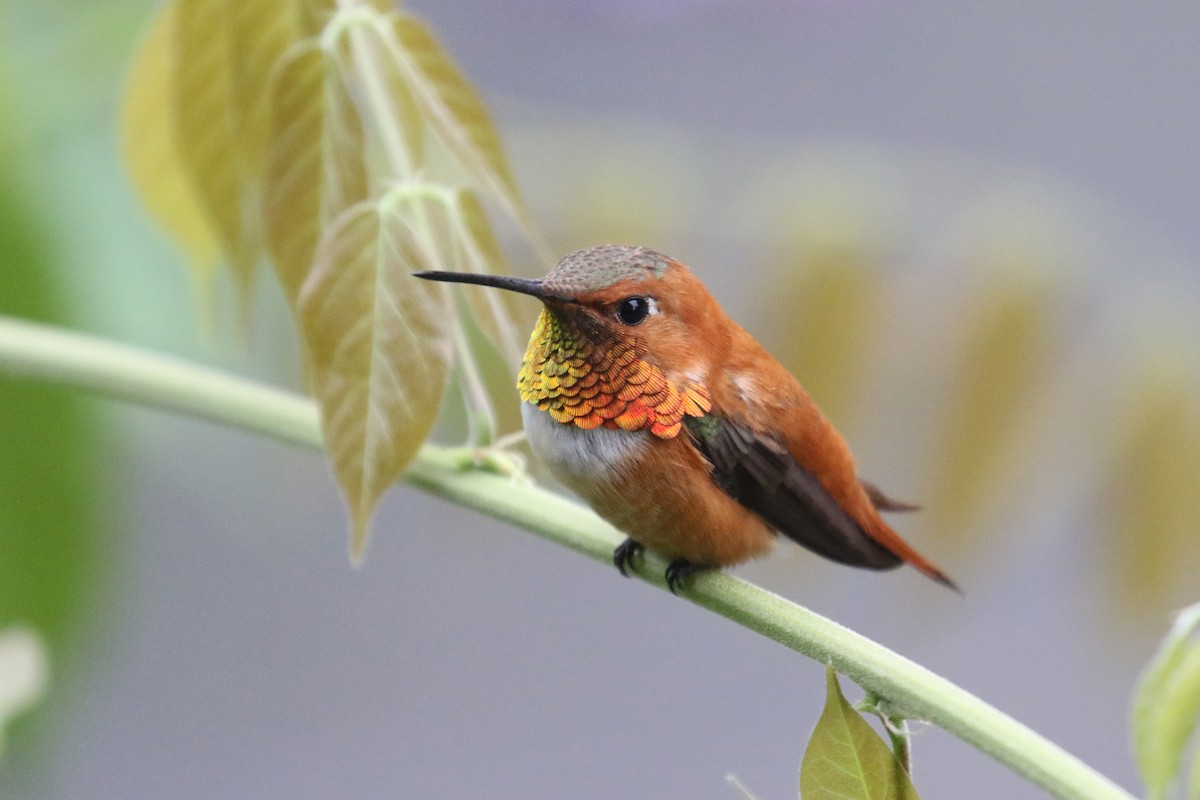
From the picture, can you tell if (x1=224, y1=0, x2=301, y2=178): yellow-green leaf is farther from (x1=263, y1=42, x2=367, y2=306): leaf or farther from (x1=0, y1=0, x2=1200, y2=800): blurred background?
(x1=0, y1=0, x2=1200, y2=800): blurred background

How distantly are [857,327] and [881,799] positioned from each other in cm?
70

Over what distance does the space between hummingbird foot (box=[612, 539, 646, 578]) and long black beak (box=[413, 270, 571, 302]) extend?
16cm

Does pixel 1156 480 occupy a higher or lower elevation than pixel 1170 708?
lower

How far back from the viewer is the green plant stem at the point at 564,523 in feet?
1.53

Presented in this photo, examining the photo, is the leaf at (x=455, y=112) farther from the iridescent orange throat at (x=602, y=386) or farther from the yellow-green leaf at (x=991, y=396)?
the yellow-green leaf at (x=991, y=396)

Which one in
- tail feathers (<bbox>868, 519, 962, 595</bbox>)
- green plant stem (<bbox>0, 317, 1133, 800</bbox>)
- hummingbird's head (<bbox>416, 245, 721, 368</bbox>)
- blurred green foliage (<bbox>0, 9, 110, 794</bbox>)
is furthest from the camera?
blurred green foliage (<bbox>0, 9, 110, 794</bbox>)

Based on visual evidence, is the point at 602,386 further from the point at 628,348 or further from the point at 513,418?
the point at 513,418

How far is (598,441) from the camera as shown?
0.65 metres

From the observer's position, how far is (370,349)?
2.04 ft

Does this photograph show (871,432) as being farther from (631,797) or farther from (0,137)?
(631,797)

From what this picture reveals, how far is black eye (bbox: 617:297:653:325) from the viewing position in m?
0.63

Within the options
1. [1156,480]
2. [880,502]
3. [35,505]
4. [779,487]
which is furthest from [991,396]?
[35,505]

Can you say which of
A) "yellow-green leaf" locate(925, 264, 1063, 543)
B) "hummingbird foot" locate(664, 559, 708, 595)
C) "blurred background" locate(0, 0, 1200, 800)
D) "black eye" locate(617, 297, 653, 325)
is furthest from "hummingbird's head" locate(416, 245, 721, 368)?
"yellow-green leaf" locate(925, 264, 1063, 543)

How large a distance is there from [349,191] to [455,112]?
9 centimetres
